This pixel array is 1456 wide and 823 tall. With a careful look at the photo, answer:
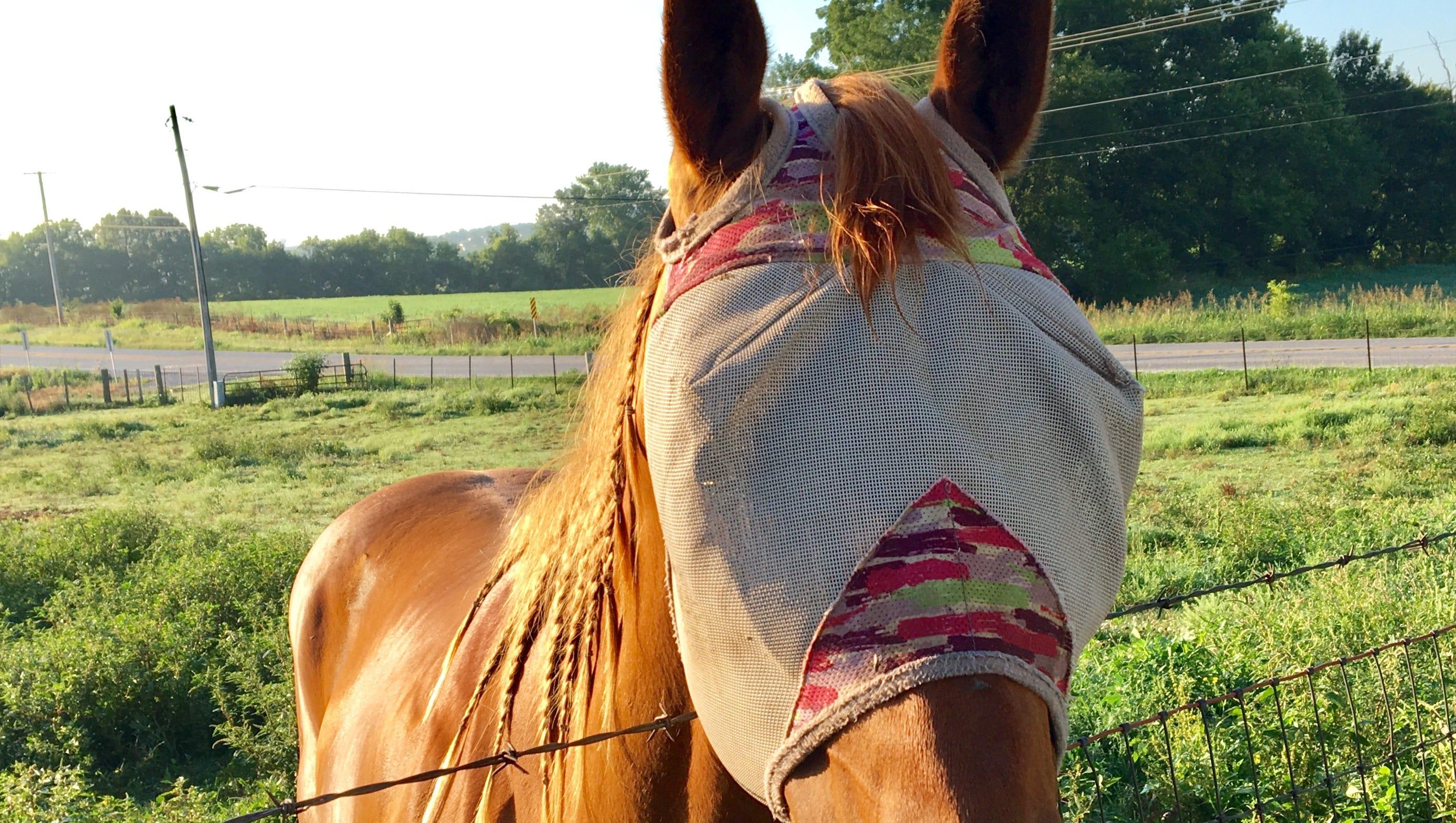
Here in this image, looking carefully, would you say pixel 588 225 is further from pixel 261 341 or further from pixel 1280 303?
pixel 1280 303

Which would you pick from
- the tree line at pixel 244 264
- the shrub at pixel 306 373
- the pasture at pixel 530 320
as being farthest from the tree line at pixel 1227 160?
the tree line at pixel 244 264

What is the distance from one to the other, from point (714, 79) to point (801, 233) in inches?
8.8

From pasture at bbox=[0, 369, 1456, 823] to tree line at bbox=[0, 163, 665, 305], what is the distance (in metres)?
35.5

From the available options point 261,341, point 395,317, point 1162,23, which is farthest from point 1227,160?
point 261,341

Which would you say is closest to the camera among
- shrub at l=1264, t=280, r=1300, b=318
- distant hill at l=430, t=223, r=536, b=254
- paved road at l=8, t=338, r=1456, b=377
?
paved road at l=8, t=338, r=1456, b=377

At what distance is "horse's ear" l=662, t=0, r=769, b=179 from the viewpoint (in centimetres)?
102

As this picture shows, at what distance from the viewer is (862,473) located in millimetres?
814

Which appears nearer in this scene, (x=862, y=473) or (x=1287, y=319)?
(x=862, y=473)

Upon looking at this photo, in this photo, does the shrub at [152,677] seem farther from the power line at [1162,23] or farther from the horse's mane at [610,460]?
the power line at [1162,23]

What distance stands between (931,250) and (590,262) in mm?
38680

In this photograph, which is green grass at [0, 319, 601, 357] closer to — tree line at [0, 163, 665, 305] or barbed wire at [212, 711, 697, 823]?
tree line at [0, 163, 665, 305]

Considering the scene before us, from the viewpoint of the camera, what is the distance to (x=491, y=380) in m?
23.7

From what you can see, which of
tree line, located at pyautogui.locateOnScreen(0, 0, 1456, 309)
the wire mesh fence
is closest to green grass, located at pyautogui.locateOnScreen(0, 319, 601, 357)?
tree line, located at pyautogui.locateOnScreen(0, 0, 1456, 309)

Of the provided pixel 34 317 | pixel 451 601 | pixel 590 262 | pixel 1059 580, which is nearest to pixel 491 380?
pixel 590 262
